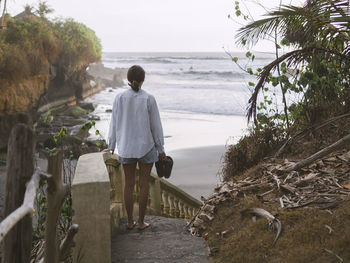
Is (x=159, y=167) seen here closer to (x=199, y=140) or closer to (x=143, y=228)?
(x=143, y=228)

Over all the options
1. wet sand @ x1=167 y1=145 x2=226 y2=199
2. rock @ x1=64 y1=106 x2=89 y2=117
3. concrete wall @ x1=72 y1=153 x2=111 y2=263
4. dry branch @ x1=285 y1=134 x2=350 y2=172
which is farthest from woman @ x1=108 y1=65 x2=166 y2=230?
rock @ x1=64 y1=106 x2=89 y2=117

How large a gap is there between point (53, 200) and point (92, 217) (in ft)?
3.63

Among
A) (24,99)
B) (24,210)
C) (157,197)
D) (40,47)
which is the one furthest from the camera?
(40,47)

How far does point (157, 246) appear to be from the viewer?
5.17 meters

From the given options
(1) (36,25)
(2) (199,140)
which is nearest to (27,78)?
(1) (36,25)

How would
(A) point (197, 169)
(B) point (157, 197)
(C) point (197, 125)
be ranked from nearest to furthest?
(B) point (157, 197)
(A) point (197, 169)
(C) point (197, 125)

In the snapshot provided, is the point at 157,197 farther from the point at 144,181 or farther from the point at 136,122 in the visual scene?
the point at 136,122

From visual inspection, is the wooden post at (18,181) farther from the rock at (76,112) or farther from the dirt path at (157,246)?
the rock at (76,112)

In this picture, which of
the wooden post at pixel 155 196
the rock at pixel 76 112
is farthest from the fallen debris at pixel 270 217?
the rock at pixel 76 112

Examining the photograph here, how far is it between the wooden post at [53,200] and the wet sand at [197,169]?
9.28 metres

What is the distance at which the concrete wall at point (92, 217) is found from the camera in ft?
14.0

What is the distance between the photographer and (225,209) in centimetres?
581

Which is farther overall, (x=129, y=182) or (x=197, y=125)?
(x=197, y=125)

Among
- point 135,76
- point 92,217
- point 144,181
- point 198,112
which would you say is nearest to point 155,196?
point 144,181
